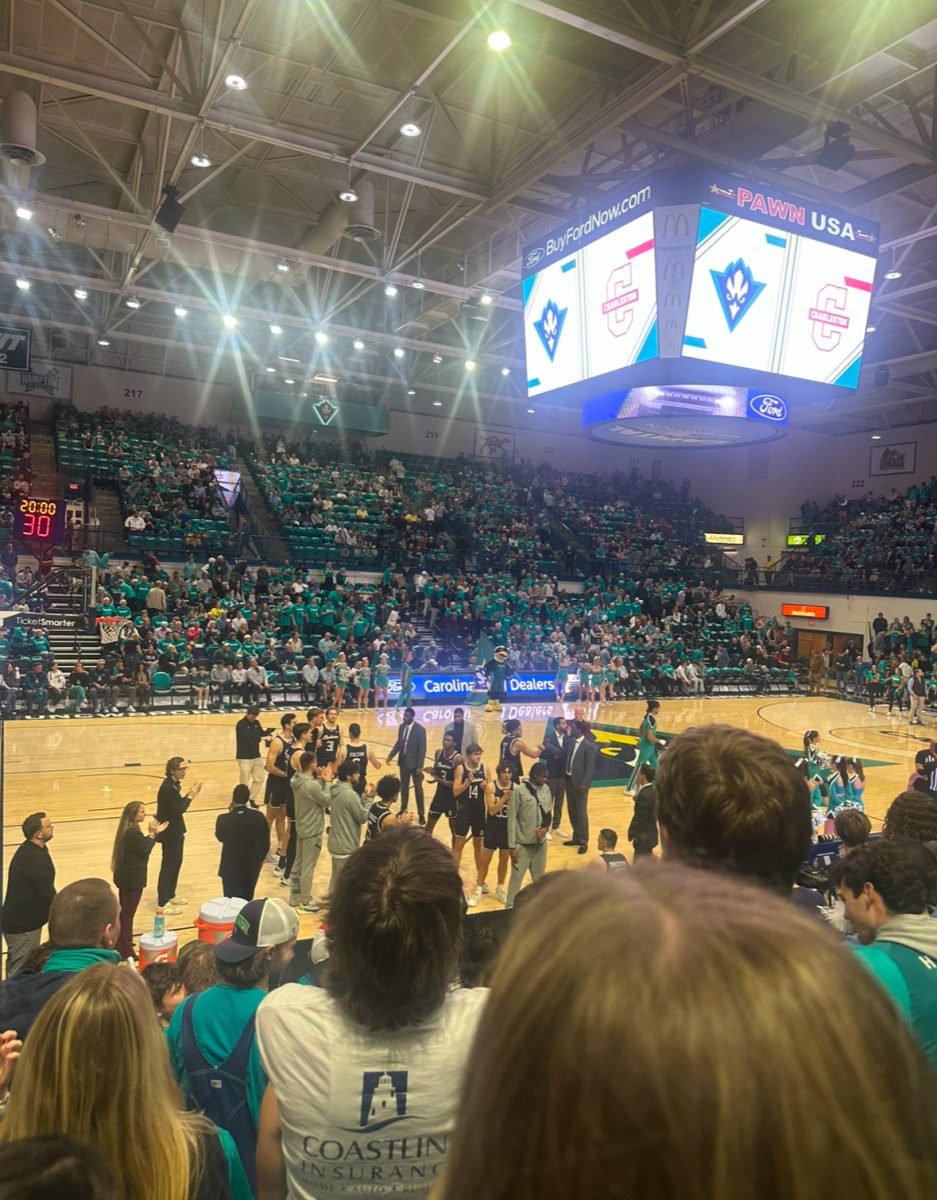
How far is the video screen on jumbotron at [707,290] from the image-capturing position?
842cm

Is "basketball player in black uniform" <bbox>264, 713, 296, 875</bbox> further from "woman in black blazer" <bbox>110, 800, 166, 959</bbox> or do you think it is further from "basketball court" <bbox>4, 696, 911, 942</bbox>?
"woman in black blazer" <bbox>110, 800, 166, 959</bbox>

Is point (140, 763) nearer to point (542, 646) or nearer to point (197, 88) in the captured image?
point (197, 88)

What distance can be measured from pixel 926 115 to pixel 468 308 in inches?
385

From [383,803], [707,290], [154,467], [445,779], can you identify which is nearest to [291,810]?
[445,779]

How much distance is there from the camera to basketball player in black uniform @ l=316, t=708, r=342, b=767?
9141 mm

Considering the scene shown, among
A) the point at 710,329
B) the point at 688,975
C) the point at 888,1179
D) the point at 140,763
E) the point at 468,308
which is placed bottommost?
the point at 140,763

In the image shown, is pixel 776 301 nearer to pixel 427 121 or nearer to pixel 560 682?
pixel 427 121

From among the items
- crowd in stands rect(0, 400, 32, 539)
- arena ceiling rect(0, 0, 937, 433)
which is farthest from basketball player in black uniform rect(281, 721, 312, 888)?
crowd in stands rect(0, 400, 32, 539)

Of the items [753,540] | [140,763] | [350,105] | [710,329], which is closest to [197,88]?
[350,105]

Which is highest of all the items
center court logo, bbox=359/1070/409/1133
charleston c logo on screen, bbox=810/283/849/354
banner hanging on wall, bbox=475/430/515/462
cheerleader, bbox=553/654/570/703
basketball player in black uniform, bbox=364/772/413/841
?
banner hanging on wall, bbox=475/430/515/462

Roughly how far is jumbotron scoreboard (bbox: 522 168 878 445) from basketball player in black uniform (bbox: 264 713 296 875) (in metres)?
5.18

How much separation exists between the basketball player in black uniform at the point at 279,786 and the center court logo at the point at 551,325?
539cm

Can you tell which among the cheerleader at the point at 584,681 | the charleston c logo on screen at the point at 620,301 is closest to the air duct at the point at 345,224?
the charleston c logo on screen at the point at 620,301

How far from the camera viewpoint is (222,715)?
59.2 feet
